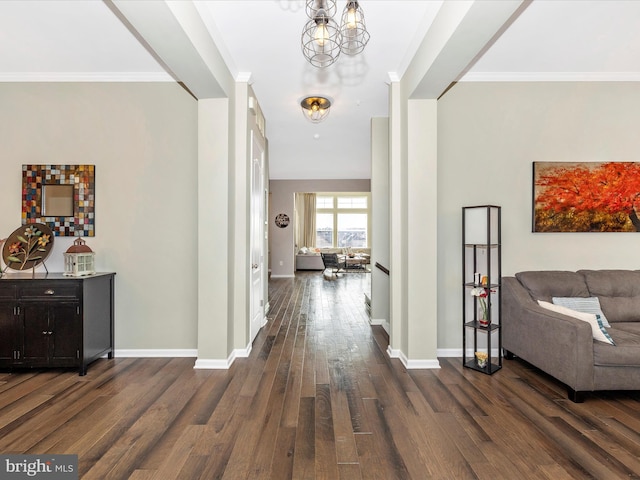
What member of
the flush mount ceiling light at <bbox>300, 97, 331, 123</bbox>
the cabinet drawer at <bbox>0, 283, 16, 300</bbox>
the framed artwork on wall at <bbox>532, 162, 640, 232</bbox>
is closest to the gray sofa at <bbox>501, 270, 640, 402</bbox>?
the framed artwork on wall at <bbox>532, 162, 640, 232</bbox>

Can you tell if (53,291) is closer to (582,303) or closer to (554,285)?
(554,285)

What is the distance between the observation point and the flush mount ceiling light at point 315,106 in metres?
4.24

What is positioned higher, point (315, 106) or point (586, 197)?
point (315, 106)

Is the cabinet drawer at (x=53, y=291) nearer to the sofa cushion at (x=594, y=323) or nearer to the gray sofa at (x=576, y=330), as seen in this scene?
the gray sofa at (x=576, y=330)

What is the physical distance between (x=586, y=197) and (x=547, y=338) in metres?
1.70

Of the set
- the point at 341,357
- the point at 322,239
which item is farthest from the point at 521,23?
the point at 322,239

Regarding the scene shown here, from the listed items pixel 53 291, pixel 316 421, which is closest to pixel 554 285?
pixel 316 421

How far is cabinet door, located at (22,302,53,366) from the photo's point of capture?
306cm

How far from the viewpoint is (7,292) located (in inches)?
120

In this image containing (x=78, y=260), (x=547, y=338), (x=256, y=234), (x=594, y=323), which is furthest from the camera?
(x=256, y=234)

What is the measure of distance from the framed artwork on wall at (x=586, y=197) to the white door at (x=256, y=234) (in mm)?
3099

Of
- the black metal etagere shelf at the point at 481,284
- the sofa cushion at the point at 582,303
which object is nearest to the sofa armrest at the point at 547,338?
the black metal etagere shelf at the point at 481,284

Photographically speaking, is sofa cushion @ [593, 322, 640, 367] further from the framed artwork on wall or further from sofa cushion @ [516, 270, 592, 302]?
the framed artwork on wall

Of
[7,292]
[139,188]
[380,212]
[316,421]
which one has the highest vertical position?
[139,188]
